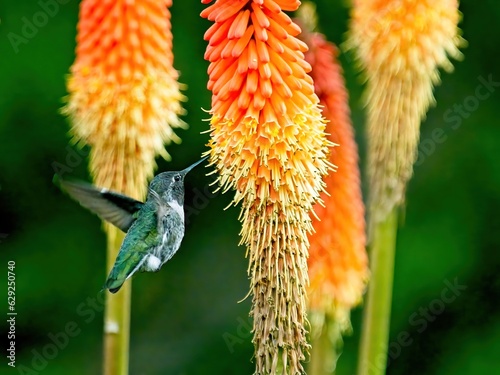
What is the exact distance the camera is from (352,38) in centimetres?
318

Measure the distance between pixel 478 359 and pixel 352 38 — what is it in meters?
2.23

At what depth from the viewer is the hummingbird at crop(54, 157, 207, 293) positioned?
8.70ft

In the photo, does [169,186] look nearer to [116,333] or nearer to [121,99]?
[121,99]

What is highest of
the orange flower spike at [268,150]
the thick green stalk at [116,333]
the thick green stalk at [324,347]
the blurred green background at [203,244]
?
the orange flower spike at [268,150]

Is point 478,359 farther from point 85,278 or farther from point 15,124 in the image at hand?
point 15,124

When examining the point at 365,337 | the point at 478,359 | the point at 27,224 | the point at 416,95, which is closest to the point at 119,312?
the point at 365,337

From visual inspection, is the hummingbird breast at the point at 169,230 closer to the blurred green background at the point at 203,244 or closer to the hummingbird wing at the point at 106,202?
the hummingbird wing at the point at 106,202

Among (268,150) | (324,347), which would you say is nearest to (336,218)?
(324,347)

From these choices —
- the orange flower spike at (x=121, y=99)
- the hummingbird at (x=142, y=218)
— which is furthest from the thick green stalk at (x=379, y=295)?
the orange flower spike at (x=121, y=99)

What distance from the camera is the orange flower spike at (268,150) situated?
226 centimetres

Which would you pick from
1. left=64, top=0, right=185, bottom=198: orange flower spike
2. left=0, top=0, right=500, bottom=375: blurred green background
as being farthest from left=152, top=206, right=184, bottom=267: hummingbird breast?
left=0, top=0, right=500, bottom=375: blurred green background

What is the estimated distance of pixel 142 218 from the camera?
2.79 meters

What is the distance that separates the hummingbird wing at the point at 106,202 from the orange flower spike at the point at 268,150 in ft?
1.55

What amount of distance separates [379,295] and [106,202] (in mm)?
928
